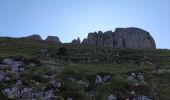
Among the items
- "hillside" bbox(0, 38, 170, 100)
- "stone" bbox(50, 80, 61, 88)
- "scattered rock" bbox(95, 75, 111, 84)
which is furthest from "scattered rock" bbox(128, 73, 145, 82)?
"stone" bbox(50, 80, 61, 88)

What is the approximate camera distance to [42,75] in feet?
136

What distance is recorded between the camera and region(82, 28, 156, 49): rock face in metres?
144

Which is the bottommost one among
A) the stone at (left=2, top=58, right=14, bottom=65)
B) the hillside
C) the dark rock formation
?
the hillside

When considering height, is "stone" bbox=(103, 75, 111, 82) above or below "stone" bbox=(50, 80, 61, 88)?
above

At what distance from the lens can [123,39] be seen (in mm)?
146000

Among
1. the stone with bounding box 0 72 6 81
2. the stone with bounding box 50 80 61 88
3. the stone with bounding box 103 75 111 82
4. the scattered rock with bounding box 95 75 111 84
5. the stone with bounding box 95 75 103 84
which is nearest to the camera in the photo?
the stone with bounding box 50 80 61 88

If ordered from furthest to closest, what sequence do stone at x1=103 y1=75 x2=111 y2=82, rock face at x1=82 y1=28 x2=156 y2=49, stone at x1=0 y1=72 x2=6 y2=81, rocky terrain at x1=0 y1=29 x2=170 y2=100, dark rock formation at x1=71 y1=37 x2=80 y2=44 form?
rock face at x1=82 y1=28 x2=156 y2=49, dark rock formation at x1=71 y1=37 x2=80 y2=44, stone at x1=103 y1=75 x2=111 y2=82, stone at x1=0 y1=72 x2=6 y2=81, rocky terrain at x1=0 y1=29 x2=170 y2=100

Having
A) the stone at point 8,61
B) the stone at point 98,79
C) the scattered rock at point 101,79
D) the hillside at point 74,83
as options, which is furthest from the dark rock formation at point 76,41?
the stone at point 98,79

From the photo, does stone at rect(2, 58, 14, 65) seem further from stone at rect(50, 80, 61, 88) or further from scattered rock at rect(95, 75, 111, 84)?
scattered rock at rect(95, 75, 111, 84)

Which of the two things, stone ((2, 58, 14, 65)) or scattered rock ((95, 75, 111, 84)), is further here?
stone ((2, 58, 14, 65))

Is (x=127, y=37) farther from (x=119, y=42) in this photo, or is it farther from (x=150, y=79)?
(x=150, y=79)

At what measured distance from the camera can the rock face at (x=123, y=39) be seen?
144 meters

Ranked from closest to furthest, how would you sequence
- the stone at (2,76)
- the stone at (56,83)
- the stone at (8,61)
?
1. the stone at (56,83)
2. the stone at (2,76)
3. the stone at (8,61)

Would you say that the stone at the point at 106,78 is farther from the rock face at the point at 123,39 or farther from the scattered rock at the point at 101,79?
the rock face at the point at 123,39
